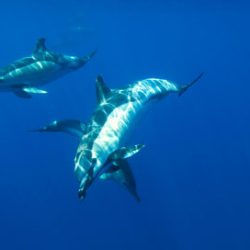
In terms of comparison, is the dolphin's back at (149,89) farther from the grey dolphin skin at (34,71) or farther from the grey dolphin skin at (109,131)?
the grey dolphin skin at (34,71)

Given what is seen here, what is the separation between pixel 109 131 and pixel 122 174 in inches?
36.8

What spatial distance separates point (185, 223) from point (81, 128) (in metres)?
13.0

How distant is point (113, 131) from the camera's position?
830cm

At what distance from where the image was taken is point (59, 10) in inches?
1681

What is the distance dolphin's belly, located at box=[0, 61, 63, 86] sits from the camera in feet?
37.1

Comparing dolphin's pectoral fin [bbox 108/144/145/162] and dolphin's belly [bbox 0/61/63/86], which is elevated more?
dolphin's belly [bbox 0/61/63/86]

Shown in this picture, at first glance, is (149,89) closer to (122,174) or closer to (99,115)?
(99,115)

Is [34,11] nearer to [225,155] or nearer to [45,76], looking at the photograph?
[225,155]

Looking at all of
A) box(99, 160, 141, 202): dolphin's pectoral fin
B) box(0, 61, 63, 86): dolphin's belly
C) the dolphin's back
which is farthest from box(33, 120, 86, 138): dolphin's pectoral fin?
box(0, 61, 63, 86): dolphin's belly

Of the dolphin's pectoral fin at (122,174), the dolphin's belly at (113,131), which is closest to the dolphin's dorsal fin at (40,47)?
the dolphin's belly at (113,131)

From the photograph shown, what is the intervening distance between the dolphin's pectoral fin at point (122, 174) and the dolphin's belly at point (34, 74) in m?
4.74

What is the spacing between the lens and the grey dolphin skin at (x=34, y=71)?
11.3 metres

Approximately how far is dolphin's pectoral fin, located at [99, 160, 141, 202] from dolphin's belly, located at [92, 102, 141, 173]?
0.27 meters

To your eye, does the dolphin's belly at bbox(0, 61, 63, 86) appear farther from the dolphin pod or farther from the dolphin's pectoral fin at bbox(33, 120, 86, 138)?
the dolphin's pectoral fin at bbox(33, 120, 86, 138)
